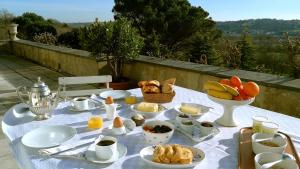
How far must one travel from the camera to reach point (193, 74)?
3.64 meters

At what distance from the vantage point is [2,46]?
11.5m

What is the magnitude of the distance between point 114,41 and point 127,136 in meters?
3.22

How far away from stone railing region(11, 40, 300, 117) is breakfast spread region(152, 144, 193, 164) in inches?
73.4

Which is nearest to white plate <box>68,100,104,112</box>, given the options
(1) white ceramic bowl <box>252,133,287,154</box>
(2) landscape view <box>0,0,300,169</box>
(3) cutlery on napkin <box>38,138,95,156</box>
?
(2) landscape view <box>0,0,300,169</box>

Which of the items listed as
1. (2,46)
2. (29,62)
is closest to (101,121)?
(29,62)

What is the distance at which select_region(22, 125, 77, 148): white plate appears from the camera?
139 cm

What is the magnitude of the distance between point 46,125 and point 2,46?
1119cm

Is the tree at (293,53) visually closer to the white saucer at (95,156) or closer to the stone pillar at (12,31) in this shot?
the white saucer at (95,156)

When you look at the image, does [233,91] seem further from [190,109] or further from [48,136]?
[48,136]

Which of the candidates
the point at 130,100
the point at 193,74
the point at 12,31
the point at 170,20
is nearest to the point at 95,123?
the point at 130,100

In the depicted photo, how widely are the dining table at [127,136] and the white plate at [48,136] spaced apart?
0.10ft

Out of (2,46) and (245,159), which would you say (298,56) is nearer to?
(245,159)

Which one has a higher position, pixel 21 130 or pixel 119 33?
pixel 119 33

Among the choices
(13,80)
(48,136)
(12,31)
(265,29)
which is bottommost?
(13,80)
